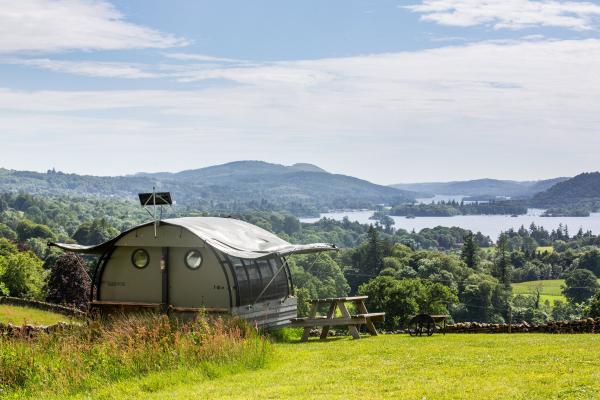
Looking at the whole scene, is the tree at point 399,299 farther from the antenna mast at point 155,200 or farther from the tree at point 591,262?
the tree at point 591,262

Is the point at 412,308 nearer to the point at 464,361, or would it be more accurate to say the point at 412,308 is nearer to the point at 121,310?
Answer: the point at 121,310

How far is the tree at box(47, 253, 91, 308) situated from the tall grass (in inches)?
1390

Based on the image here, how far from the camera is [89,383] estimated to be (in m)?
14.6

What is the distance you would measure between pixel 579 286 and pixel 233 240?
372 feet

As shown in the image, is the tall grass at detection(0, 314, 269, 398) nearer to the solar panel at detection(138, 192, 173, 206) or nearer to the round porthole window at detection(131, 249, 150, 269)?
the solar panel at detection(138, 192, 173, 206)

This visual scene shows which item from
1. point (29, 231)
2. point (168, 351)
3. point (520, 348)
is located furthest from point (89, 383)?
point (29, 231)

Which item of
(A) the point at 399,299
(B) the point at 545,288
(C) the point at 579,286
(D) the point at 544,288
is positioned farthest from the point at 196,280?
(B) the point at 545,288

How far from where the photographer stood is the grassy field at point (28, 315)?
34.6m

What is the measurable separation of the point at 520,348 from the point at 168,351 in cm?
773

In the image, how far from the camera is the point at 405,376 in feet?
45.4

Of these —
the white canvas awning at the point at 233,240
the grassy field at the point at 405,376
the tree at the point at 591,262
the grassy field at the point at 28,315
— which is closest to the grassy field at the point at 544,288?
the tree at the point at 591,262

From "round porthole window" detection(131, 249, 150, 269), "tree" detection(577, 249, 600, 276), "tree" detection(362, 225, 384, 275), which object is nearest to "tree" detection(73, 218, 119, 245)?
"tree" detection(362, 225, 384, 275)

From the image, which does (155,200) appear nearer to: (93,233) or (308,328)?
(308,328)

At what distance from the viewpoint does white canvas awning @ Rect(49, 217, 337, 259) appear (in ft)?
72.8
